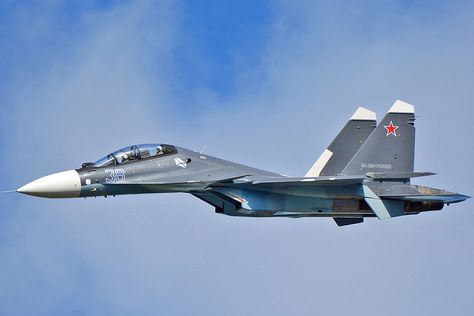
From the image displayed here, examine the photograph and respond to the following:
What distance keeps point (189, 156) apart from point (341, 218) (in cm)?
505

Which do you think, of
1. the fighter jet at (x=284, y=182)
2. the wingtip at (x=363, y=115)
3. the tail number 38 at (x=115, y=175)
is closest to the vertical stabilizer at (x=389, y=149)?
the fighter jet at (x=284, y=182)

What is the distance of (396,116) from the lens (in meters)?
36.4

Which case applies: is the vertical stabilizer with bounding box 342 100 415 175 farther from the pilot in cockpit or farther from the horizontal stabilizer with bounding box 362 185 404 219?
the pilot in cockpit

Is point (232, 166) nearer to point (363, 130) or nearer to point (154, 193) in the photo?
point (154, 193)

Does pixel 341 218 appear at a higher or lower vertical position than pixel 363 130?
lower

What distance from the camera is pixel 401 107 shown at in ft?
120

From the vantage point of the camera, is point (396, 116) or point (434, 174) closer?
point (434, 174)

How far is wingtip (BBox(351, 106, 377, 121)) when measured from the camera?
37.6 metres

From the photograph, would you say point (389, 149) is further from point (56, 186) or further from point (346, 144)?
point (56, 186)

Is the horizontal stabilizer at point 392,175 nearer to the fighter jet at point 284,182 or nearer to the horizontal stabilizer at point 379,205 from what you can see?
the fighter jet at point 284,182

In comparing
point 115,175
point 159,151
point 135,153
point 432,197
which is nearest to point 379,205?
point 432,197

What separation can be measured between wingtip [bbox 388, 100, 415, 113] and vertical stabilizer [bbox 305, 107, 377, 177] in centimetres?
126

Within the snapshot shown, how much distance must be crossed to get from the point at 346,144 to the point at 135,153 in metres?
7.06

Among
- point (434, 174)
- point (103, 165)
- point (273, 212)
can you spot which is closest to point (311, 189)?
point (273, 212)
